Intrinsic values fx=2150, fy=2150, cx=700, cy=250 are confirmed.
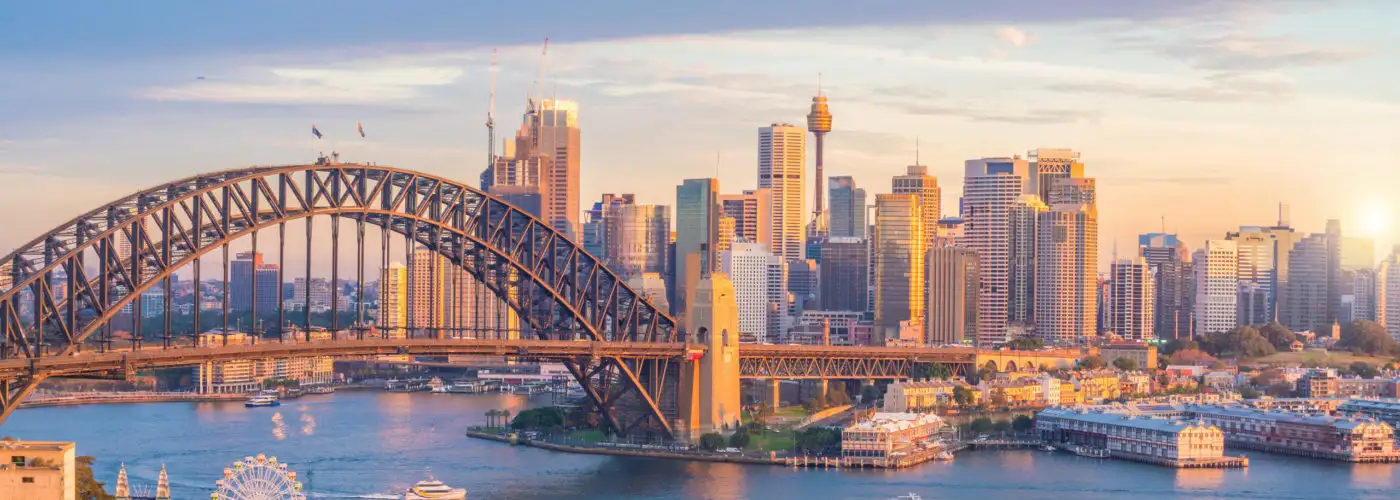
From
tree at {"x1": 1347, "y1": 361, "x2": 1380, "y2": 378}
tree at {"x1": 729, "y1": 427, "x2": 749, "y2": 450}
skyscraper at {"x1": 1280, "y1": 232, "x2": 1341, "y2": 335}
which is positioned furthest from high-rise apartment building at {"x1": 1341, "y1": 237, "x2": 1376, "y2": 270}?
tree at {"x1": 729, "y1": 427, "x2": 749, "y2": 450}

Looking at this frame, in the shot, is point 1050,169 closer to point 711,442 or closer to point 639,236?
point 639,236

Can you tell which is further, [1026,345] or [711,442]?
[1026,345]

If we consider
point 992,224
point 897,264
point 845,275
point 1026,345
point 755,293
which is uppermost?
point 992,224

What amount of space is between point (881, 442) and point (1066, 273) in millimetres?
71126

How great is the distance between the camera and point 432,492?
165 ft

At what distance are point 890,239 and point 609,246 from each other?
2623cm

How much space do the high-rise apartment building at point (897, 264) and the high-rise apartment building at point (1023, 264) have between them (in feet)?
24.5

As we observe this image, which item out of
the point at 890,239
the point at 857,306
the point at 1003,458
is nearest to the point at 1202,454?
the point at 1003,458

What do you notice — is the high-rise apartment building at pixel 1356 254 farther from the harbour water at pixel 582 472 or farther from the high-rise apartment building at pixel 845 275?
the harbour water at pixel 582 472

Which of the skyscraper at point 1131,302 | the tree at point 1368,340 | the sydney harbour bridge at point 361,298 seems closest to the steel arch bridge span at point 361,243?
the sydney harbour bridge at point 361,298

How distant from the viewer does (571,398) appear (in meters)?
85.7

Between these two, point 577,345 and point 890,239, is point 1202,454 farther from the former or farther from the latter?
point 890,239

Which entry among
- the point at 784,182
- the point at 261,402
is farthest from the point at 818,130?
the point at 261,402

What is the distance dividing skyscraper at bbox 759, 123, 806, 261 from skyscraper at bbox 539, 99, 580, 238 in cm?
1567
